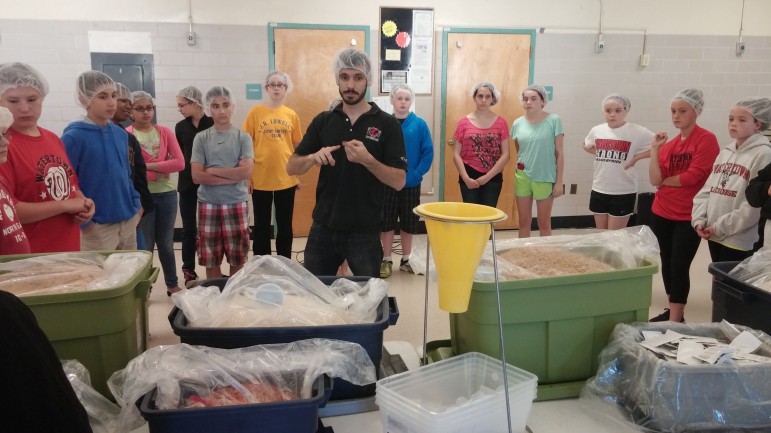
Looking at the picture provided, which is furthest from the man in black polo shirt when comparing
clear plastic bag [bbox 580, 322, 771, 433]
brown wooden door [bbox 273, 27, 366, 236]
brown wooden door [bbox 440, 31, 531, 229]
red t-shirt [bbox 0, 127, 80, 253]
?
brown wooden door [bbox 440, 31, 531, 229]

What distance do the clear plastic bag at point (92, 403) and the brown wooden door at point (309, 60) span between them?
3983 millimetres

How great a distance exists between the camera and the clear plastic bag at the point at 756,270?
1.38m

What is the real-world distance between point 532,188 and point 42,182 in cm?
326

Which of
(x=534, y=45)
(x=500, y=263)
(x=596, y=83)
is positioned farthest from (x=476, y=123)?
(x=500, y=263)

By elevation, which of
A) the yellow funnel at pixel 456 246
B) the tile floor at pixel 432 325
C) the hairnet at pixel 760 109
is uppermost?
the hairnet at pixel 760 109

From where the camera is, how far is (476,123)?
4.12 metres

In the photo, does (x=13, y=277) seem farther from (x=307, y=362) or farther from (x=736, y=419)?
(x=736, y=419)

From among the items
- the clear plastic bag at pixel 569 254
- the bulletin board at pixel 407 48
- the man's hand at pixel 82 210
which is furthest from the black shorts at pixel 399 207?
the clear plastic bag at pixel 569 254

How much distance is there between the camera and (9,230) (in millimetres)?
1539

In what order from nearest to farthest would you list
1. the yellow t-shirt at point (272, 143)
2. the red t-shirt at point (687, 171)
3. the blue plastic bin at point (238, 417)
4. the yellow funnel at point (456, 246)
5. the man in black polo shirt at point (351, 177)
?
the blue plastic bin at point (238, 417), the yellow funnel at point (456, 246), the man in black polo shirt at point (351, 177), the red t-shirt at point (687, 171), the yellow t-shirt at point (272, 143)

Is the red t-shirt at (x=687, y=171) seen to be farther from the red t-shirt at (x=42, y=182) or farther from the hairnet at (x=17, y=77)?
the hairnet at (x=17, y=77)

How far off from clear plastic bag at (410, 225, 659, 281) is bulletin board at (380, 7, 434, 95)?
3863mm

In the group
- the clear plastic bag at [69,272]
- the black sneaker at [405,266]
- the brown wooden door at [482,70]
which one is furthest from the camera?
the brown wooden door at [482,70]

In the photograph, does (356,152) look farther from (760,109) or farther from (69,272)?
(760,109)
